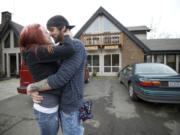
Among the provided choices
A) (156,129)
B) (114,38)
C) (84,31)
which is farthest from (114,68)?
(156,129)

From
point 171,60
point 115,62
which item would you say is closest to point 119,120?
point 115,62

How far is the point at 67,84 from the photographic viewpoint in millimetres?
971

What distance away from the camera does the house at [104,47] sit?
1028cm

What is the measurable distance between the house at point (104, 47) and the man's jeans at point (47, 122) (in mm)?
9844

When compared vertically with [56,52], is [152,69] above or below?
below

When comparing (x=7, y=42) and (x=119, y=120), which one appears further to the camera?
(x=7, y=42)

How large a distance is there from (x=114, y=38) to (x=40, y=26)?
10543mm

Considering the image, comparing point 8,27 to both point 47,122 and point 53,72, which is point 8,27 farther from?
point 47,122

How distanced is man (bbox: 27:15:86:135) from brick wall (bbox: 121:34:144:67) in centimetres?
1036

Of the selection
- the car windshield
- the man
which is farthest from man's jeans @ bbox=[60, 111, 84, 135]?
the car windshield

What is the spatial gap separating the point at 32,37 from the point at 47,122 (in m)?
0.82

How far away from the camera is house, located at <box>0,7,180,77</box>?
10.3 meters

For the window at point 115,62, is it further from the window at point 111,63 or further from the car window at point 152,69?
the car window at point 152,69

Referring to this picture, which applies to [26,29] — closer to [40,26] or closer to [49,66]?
[40,26]
